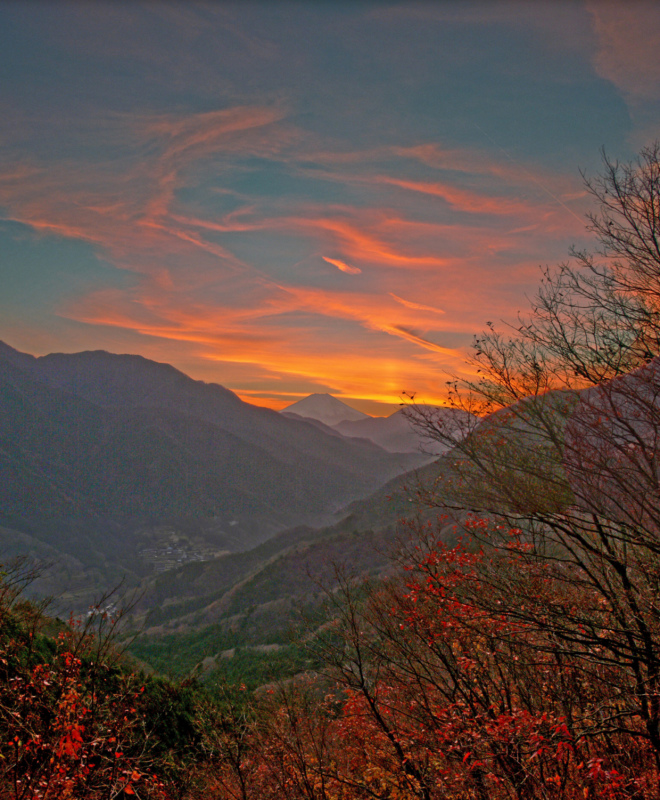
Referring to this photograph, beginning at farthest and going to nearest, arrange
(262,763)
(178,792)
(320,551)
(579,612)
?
1. (320,551)
2. (262,763)
3. (178,792)
4. (579,612)

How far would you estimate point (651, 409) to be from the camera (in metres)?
6.65

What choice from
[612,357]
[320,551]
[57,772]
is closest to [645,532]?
[612,357]

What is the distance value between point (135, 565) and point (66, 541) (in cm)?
3432

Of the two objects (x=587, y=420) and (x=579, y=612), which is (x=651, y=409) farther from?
(x=579, y=612)

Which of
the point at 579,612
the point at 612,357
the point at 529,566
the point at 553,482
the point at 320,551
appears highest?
the point at 612,357

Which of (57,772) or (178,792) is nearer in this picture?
(57,772)

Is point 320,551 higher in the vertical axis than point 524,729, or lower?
lower

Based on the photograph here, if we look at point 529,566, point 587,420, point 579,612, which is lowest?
point 579,612

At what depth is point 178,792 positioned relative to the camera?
36.0ft

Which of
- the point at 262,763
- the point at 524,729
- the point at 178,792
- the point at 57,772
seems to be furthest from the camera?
the point at 262,763

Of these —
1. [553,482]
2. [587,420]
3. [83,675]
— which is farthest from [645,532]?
[83,675]

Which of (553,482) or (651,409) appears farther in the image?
(553,482)

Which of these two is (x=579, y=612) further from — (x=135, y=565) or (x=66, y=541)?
(x=66, y=541)

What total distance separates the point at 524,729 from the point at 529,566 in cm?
308
